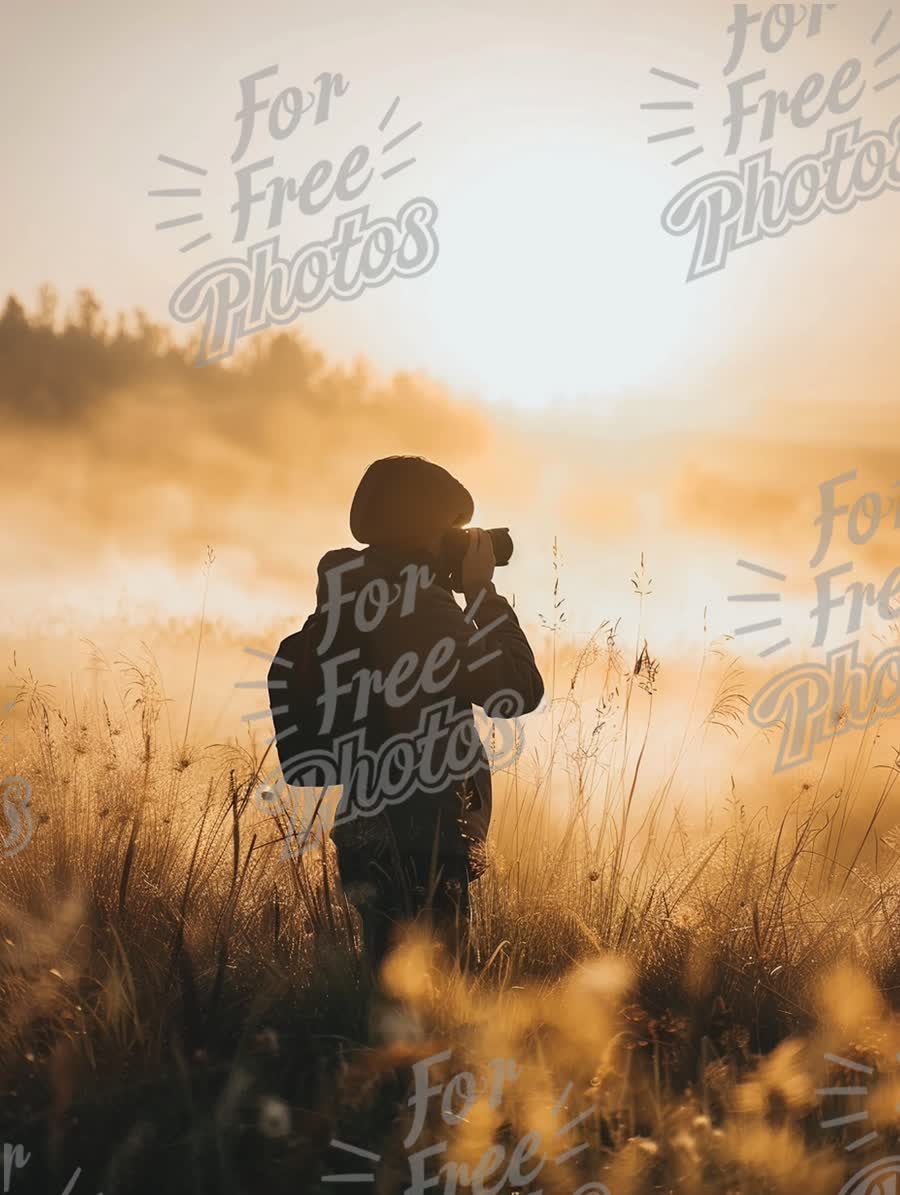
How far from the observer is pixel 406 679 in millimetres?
2893

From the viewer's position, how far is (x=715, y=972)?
10.9 feet

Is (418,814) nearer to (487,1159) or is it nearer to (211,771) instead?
(487,1159)

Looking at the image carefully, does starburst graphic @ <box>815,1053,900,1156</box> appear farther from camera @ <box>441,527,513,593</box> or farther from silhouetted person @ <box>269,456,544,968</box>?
camera @ <box>441,527,513,593</box>

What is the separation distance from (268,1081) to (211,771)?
195 cm

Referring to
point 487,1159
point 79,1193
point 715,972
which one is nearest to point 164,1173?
point 79,1193

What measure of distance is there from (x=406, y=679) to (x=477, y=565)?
33cm

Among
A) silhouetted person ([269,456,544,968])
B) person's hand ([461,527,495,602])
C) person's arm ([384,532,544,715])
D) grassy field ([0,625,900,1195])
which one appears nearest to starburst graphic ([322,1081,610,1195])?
grassy field ([0,625,900,1195])

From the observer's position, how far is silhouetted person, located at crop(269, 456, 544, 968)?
2.87 m

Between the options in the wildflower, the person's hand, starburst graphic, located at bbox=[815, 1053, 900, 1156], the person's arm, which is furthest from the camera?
the person's hand

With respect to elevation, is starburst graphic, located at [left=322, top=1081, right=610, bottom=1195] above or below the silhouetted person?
below

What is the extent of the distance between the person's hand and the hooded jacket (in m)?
0.02

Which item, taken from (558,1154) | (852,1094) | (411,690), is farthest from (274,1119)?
(852,1094)

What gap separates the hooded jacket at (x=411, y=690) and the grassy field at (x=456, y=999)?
26 cm

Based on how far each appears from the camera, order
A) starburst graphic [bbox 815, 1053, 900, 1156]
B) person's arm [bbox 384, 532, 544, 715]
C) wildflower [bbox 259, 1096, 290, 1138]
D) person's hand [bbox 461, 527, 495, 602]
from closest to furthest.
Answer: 1. wildflower [bbox 259, 1096, 290, 1138]
2. starburst graphic [bbox 815, 1053, 900, 1156]
3. person's arm [bbox 384, 532, 544, 715]
4. person's hand [bbox 461, 527, 495, 602]
